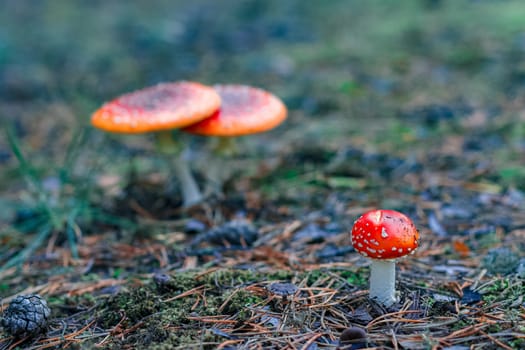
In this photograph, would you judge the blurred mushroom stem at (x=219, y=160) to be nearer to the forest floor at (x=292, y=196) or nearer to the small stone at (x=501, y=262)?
the forest floor at (x=292, y=196)

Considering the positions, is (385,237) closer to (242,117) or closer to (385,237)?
(385,237)

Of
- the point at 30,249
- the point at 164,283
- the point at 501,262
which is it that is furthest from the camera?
the point at 30,249

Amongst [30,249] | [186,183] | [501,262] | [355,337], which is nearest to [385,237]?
[355,337]

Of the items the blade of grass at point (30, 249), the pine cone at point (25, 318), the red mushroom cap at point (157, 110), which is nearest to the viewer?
the pine cone at point (25, 318)

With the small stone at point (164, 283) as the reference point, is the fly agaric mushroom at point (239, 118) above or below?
above

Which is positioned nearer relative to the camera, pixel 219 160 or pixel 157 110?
pixel 157 110

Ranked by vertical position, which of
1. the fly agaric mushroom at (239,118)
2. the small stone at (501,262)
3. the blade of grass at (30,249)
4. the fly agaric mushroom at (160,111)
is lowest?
the blade of grass at (30,249)

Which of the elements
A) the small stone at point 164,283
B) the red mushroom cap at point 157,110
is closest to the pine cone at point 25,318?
the small stone at point 164,283

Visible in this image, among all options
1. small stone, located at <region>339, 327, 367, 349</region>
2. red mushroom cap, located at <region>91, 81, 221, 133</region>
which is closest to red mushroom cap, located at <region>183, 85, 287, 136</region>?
red mushroom cap, located at <region>91, 81, 221, 133</region>
